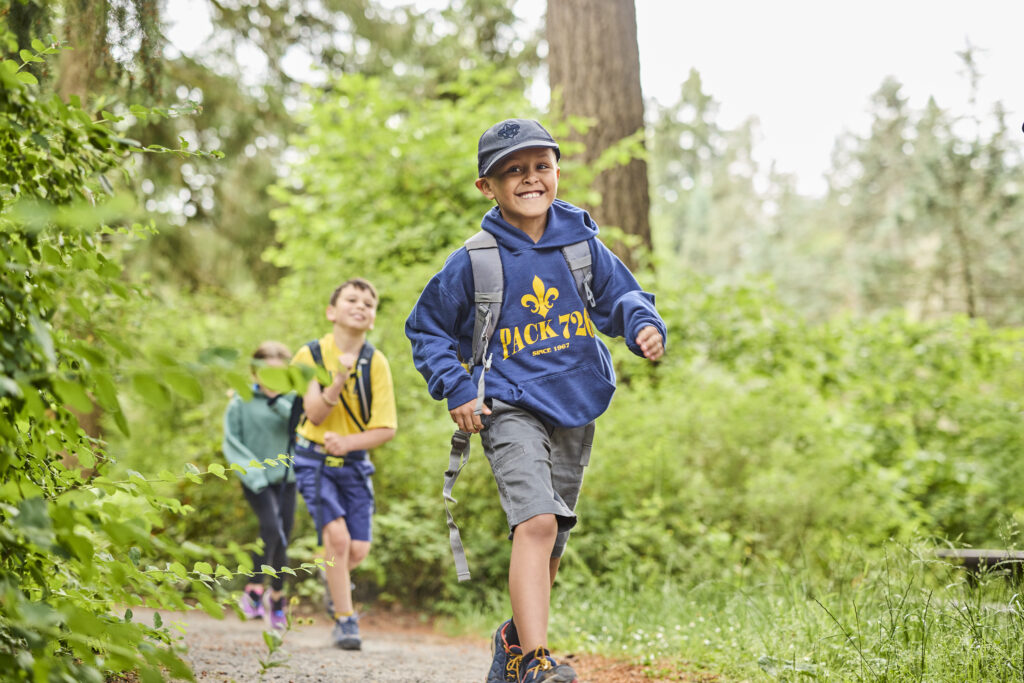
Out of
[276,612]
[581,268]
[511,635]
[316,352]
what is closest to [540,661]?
[511,635]

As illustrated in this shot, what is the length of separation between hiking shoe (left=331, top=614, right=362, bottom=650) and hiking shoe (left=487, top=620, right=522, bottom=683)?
1.84 m

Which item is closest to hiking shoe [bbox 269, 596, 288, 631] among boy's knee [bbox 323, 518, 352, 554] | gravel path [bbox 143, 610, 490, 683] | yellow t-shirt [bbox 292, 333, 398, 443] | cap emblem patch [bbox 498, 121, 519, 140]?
Result: gravel path [bbox 143, 610, 490, 683]

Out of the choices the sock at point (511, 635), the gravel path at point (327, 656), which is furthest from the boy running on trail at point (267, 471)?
the sock at point (511, 635)

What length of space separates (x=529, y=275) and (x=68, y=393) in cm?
194

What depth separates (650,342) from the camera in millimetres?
2986

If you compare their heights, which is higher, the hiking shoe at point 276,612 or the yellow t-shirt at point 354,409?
the yellow t-shirt at point 354,409

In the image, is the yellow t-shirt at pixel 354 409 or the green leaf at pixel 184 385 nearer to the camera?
the green leaf at pixel 184 385

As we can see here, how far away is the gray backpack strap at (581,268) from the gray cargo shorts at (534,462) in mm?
501

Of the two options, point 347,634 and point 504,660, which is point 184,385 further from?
point 347,634

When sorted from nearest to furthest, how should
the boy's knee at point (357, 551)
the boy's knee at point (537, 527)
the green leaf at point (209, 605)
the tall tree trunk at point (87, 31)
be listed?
the green leaf at point (209, 605) < the boy's knee at point (537, 527) < the tall tree trunk at point (87, 31) < the boy's knee at point (357, 551)

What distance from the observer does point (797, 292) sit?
43531mm

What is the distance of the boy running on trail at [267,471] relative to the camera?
17.2ft

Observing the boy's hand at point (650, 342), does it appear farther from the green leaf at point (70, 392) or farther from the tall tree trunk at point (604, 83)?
the tall tree trunk at point (604, 83)

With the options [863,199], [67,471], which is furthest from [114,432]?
[863,199]
